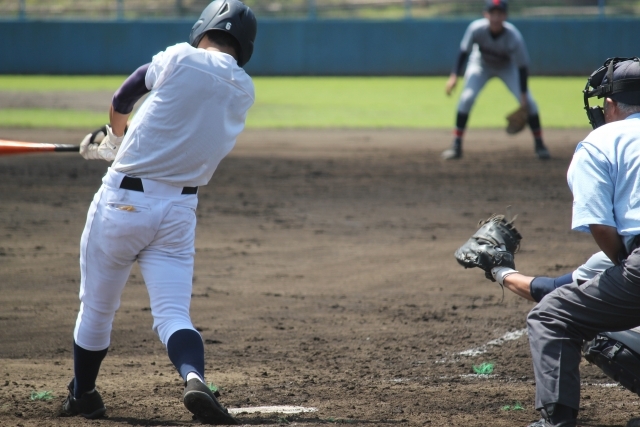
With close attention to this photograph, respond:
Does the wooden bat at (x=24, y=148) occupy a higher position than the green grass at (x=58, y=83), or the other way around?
the wooden bat at (x=24, y=148)

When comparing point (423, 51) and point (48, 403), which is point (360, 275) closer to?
point (48, 403)

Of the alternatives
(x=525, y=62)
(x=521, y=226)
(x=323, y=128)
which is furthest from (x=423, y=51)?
(x=521, y=226)

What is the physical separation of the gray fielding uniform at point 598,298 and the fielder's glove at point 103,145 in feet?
6.93

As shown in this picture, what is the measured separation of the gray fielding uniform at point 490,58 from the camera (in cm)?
1179

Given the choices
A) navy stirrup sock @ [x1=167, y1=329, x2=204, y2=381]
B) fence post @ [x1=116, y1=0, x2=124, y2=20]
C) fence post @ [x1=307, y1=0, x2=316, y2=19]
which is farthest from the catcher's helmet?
fence post @ [x1=116, y1=0, x2=124, y2=20]

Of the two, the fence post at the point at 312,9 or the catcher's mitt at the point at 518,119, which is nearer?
the catcher's mitt at the point at 518,119

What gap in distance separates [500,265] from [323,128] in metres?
11.6

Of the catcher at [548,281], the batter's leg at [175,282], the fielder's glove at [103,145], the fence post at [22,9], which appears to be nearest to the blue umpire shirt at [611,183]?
the catcher at [548,281]

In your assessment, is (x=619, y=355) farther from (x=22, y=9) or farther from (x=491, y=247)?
(x=22, y=9)

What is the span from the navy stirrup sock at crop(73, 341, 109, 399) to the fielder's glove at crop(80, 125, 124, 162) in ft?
3.09

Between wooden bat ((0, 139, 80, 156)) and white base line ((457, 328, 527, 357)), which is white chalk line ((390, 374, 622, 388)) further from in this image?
wooden bat ((0, 139, 80, 156))

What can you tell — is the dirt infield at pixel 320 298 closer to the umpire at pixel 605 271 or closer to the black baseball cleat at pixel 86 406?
the black baseball cleat at pixel 86 406

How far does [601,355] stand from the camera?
11.9ft

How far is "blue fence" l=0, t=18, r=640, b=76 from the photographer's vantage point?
2505cm
